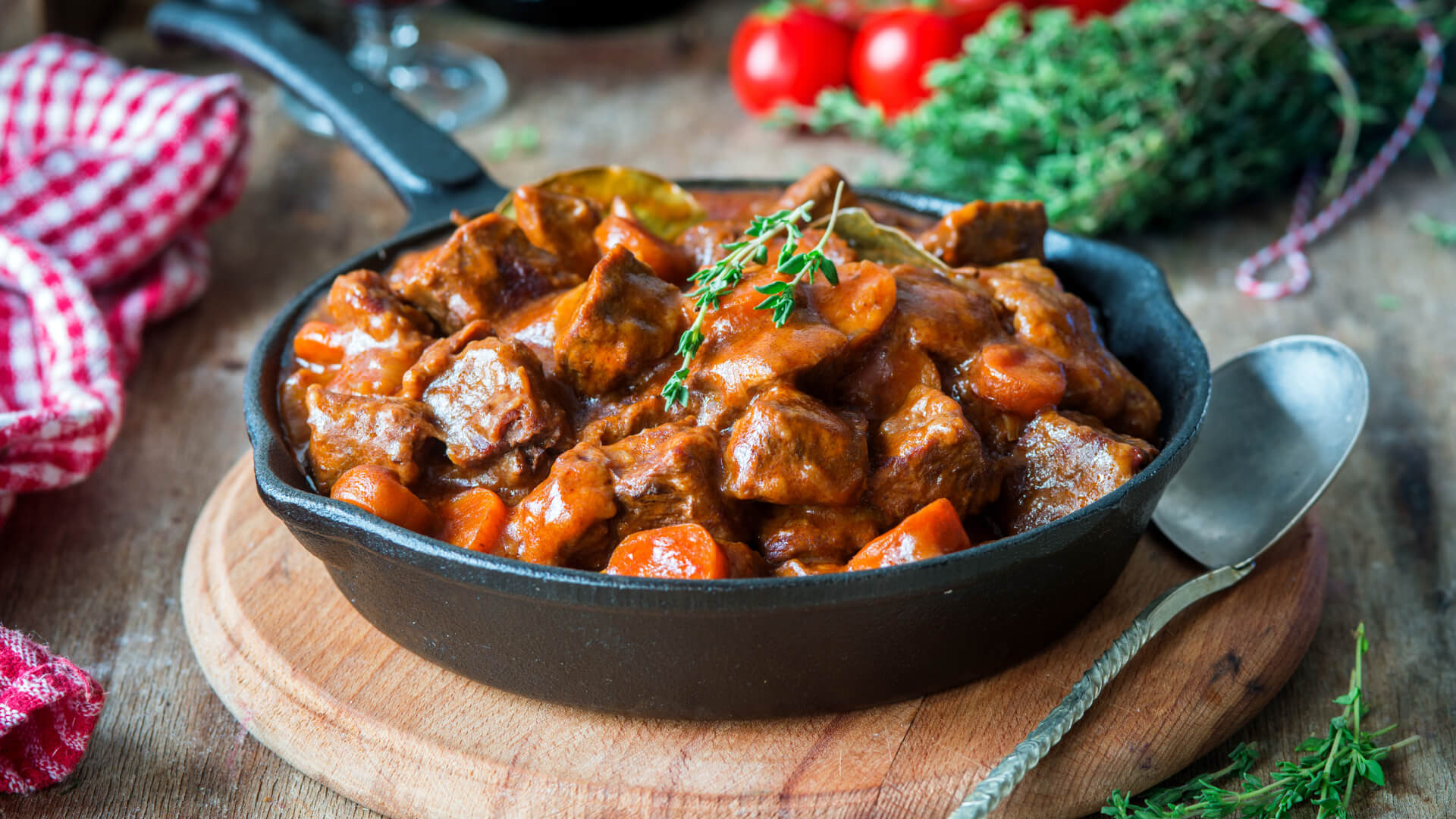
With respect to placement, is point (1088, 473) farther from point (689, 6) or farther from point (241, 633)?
point (689, 6)

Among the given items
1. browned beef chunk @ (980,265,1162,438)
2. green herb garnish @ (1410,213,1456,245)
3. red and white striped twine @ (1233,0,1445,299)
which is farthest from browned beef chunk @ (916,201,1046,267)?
green herb garnish @ (1410,213,1456,245)

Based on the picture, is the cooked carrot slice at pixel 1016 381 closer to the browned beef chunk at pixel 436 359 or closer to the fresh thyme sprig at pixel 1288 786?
the fresh thyme sprig at pixel 1288 786

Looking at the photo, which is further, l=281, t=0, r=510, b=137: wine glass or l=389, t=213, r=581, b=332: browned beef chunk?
l=281, t=0, r=510, b=137: wine glass

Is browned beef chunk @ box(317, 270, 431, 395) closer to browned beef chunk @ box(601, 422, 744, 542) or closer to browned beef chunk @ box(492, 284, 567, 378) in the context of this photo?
browned beef chunk @ box(492, 284, 567, 378)

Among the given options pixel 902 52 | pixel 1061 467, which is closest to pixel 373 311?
pixel 1061 467

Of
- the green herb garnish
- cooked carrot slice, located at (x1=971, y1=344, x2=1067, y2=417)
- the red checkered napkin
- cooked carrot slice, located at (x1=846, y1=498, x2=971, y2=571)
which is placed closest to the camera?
cooked carrot slice, located at (x1=846, y1=498, x2=971, y2=571)

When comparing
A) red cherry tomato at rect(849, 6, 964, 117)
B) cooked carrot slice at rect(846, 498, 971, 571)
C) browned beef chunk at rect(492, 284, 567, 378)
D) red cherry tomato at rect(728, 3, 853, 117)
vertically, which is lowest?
red cherry tomato at rect(728, 3, 853, 117)

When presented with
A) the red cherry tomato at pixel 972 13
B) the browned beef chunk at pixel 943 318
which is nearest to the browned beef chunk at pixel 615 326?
the browned beef chunk at pixel 943 318

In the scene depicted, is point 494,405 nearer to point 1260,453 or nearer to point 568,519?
point 568,519
